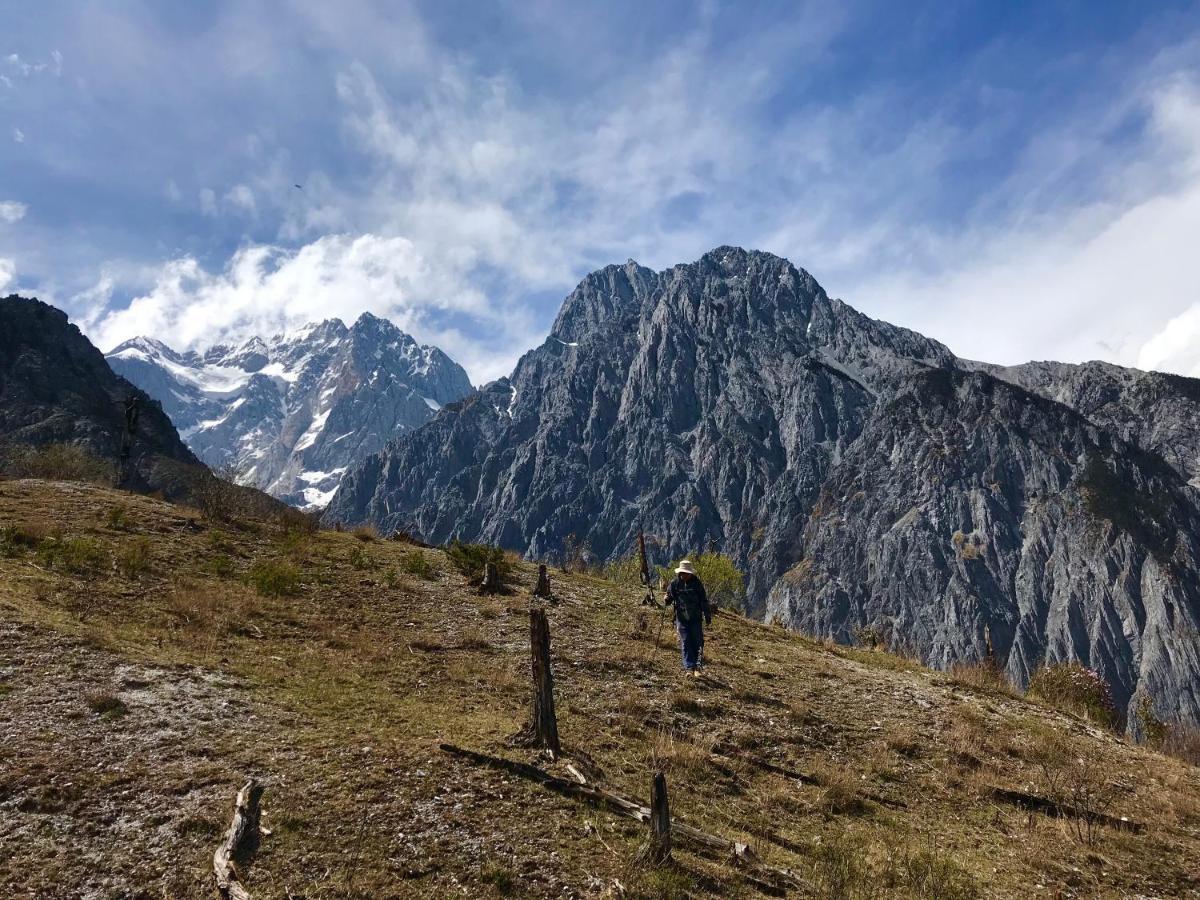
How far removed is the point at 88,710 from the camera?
35.6 ft

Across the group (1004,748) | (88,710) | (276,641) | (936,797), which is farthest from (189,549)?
(1004,748)

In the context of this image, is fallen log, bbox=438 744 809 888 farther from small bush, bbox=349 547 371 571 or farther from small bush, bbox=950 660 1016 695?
small bush, bbox=349 547 371 571

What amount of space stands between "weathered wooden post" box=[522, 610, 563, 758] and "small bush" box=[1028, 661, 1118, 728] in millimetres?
18007

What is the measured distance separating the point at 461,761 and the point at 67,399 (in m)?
188

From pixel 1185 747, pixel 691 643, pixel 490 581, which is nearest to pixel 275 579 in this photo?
pixel 490 581

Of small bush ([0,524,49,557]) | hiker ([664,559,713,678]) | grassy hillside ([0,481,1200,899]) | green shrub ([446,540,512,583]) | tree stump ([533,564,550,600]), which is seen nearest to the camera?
grassy hillside ([0,481,1200,899])

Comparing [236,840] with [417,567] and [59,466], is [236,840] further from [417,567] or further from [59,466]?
[59,466]

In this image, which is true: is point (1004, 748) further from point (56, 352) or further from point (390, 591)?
point (56, 352)

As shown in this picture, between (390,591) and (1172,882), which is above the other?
(390,591)

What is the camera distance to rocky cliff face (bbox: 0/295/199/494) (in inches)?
5148

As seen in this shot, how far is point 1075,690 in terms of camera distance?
945 inches

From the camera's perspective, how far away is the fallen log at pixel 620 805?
8.63 m

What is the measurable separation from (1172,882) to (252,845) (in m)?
12.4

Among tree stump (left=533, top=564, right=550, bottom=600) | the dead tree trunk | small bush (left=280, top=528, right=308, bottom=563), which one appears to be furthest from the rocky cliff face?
the dead tree trunk
